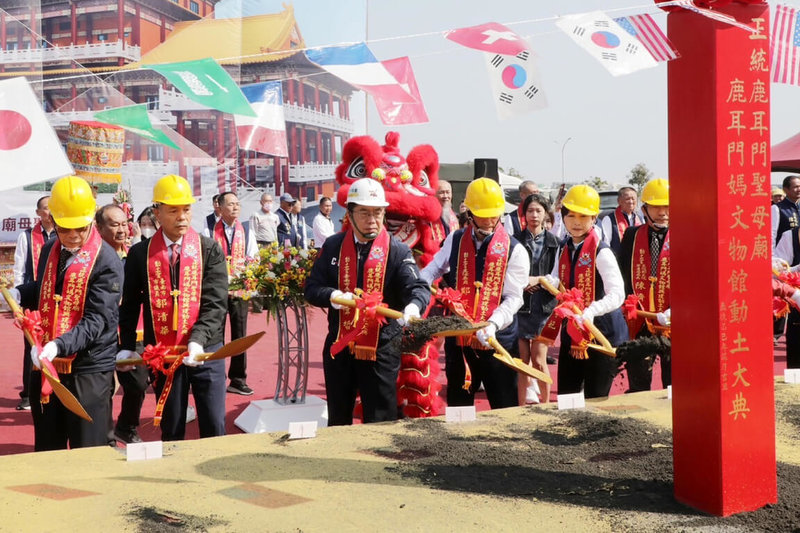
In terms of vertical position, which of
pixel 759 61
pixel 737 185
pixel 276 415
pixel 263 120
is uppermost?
pixel 263 120

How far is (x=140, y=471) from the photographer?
2957 millimetres

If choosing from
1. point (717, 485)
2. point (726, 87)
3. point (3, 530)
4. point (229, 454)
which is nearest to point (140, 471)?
point (229, 454)

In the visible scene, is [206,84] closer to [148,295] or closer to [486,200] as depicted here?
[148,295]

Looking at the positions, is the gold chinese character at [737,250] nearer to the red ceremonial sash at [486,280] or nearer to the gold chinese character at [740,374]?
the gold chinese character at [740,374]

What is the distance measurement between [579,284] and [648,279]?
531 mm

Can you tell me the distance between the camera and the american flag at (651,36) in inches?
99.1

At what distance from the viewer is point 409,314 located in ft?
13.2

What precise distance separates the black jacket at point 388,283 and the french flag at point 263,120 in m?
2.87

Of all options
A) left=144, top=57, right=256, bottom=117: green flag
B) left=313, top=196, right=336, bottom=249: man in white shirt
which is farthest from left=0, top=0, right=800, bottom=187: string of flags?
left=313, top=196, right=336, bottom=249: man in white shirt

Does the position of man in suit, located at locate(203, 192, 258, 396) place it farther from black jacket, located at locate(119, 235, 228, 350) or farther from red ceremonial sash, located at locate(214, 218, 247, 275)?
black jacket, located at locate(119, 235, 228, 350)

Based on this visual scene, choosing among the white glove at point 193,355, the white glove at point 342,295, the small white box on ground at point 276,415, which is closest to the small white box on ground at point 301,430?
the white glove at point 193,355

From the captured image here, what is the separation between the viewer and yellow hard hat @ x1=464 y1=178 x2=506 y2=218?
4.67 m

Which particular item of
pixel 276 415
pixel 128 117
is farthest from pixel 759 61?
pixel 128 117

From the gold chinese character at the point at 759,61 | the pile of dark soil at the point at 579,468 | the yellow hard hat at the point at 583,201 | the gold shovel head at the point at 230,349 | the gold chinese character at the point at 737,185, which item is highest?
the gold chinese character at the point at 759,61
